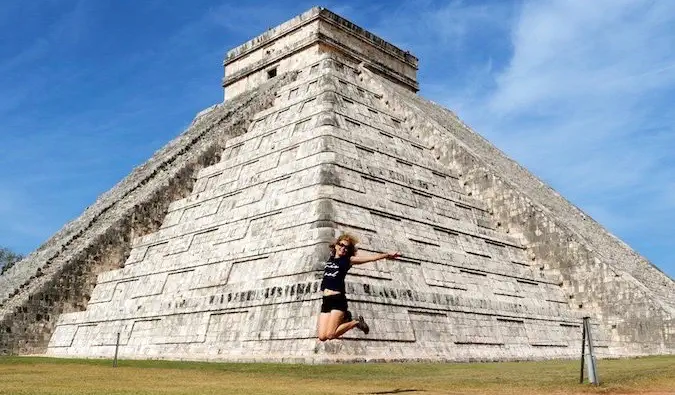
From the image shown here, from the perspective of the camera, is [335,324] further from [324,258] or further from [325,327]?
[324,258]

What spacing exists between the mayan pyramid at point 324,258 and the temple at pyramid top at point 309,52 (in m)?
2.26

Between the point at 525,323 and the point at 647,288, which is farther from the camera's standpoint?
the point at 647,288

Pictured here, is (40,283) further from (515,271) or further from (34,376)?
(515,271)

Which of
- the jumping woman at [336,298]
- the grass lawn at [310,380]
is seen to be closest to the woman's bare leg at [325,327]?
the jumping woman at [336,298]

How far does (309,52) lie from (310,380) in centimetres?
1659

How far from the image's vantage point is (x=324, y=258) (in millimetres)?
11641

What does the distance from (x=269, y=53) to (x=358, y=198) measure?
13.0m

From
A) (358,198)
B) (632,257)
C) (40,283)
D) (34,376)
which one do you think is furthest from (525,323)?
(40,283)

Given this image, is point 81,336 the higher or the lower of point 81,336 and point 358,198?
the lower

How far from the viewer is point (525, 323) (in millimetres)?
14484

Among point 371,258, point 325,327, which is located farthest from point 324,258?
point 371,258

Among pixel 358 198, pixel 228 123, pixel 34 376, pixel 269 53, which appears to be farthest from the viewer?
pixel 269 53

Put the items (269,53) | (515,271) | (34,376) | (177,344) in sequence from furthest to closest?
(269,53), (515,271), (177,344), (34,376)

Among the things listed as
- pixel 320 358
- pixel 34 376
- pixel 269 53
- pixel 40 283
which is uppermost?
pixel 269 53
